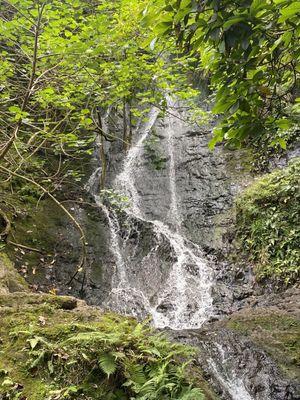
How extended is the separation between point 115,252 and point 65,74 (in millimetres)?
4900

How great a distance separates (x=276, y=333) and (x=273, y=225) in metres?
3.41

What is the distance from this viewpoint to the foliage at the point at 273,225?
7915 mm

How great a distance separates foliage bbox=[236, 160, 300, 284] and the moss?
154 cm

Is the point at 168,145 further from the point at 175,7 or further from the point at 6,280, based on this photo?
the point at 175,7

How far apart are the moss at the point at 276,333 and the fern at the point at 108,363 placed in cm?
304

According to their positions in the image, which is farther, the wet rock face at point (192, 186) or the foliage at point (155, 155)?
the foliage at point (155, 155)

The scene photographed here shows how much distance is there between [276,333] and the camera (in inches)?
224

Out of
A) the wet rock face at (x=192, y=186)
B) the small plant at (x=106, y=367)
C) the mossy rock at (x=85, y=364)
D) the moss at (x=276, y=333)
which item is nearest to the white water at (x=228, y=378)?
the moss at (x=276, y=333)

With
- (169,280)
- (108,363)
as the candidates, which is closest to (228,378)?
(108,363)

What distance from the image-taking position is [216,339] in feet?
18.8

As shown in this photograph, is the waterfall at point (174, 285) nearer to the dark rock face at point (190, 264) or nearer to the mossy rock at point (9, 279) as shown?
the dark rock face at point (190, 264)

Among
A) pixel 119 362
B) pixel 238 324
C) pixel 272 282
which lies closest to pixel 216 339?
pixel 238 324

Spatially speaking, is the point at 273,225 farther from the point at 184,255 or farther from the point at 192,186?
the point at 192,186

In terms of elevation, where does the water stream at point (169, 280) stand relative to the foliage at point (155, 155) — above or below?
below
